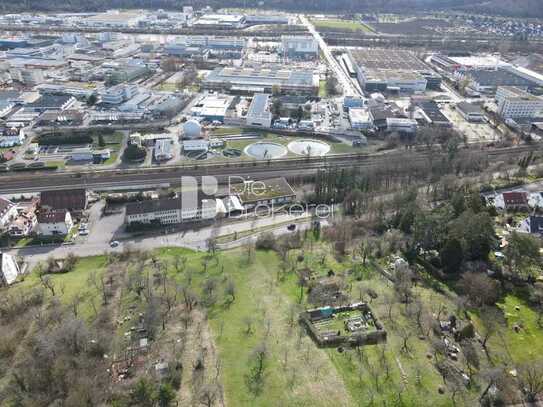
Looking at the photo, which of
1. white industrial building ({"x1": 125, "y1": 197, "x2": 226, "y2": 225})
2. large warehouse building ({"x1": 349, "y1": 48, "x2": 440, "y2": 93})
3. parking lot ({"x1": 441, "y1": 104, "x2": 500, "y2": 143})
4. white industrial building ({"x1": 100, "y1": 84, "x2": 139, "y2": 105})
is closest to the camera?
white industrial building ({"x1": 125, "y1": 197, "x2": 226, "y2": 225})

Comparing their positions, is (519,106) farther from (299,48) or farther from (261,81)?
(299,48)

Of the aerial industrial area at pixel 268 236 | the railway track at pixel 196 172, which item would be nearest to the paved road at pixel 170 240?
the aerial industrial area at pixel 268 236

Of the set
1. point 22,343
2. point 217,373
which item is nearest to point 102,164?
point 22,343

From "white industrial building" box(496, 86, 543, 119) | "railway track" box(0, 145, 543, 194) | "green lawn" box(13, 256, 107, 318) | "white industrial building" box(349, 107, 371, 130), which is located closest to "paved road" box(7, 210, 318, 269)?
"green lawn" box(13, 256, 107, 318)

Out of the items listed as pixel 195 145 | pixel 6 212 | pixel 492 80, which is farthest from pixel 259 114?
pixel 492 80

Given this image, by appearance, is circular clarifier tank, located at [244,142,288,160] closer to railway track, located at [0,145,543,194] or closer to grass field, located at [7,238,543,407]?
railway track, located at [0,145,543,194]

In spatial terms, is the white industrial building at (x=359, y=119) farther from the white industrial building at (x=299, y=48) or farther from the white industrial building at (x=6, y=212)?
the white industrial building at (x=6, y=212)
